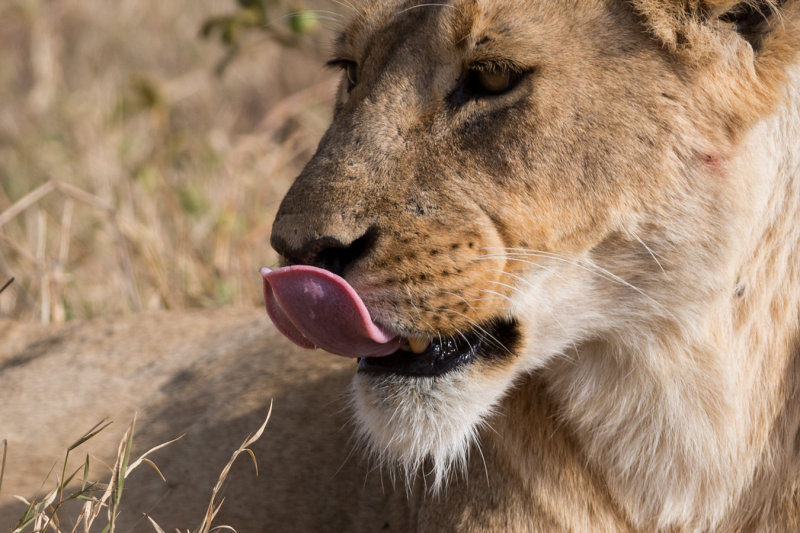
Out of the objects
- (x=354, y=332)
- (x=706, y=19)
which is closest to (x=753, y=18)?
(x=706, y=19)

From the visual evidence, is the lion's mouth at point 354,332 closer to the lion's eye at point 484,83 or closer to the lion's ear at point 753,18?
the lion's eye at point 484,83

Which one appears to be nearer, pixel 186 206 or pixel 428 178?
pixel 428 178

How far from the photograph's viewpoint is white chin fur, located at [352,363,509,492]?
2.00 meters

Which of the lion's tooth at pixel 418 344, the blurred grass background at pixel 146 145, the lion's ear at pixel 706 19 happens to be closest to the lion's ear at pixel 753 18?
the lion's ear at pixel 706 19

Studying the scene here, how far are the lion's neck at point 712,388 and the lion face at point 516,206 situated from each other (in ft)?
0.26

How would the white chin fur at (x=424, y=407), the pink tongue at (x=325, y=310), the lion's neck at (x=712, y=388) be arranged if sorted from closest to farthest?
the pink tongue at (x=325, y=310) < the white chin fur at (x=424, y=407) < the lion's neck at (x=712, y=388)

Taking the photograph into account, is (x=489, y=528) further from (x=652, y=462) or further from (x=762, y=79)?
(x=762, y=79)

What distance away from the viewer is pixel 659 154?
1.99m

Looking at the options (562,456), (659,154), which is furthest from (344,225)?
(562,456)

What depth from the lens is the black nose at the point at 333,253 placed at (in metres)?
1.92

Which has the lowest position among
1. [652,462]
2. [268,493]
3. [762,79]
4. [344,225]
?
[268,493]

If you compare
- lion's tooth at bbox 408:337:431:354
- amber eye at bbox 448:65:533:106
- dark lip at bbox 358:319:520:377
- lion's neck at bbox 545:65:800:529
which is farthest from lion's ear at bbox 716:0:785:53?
lion's tooth at bbox 408:337:431:354

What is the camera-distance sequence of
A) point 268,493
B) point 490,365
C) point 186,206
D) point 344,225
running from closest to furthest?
point 344,225 → point 490,365 → point 268,493 → point 186,206

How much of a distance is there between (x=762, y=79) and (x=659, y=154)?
0.81 feet
